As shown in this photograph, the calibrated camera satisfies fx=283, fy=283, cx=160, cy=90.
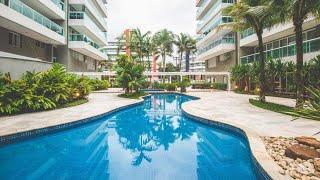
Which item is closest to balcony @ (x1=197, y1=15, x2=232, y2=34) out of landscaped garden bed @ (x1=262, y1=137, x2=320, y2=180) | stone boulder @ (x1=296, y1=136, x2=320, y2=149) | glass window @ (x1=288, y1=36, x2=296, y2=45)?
glass window @ (x1=288, y1=36, x2=296, y2=45)

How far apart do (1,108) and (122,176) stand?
9153 millimetres

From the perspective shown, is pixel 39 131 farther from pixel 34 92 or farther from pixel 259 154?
pixel 259 154

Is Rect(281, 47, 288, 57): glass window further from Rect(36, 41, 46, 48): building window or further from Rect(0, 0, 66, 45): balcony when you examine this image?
Rect(36, 41, 46, 48): building window

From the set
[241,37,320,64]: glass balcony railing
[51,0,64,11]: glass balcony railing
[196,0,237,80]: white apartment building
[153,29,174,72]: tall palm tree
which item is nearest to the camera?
[241,37,320,64]: glass balcony railing

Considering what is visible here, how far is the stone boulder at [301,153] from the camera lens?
19.9 ft

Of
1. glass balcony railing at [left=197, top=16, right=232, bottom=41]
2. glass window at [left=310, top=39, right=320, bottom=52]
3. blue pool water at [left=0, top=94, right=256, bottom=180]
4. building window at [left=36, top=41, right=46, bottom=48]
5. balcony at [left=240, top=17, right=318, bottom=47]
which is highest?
glass balcony railing at [left=197, top=16, right=232, bottom=41]

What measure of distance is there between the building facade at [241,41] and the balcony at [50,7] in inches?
630

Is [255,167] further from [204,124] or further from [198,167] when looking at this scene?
[204,124]

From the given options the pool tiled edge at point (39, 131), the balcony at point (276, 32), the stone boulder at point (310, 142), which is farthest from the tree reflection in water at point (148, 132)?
the balcony at point (276, 32)

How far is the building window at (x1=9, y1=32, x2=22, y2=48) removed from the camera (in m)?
22.1

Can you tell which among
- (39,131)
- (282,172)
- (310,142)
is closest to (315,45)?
(310,142)

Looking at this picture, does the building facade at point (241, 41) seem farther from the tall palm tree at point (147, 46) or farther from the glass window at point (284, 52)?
the tall palm tree at point (147, 46)

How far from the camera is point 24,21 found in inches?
811

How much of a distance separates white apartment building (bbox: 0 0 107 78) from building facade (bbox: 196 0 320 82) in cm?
1390
